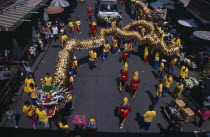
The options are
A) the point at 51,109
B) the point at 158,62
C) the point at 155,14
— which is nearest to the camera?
the point at 51,109

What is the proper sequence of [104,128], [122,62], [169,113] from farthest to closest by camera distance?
1. [122,62]
2. [169,113]
3. [104,128]

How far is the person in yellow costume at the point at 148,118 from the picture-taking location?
34.4ft

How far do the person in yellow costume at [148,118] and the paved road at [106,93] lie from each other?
17.9 inches

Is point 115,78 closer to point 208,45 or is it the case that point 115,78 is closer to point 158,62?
point 158,62

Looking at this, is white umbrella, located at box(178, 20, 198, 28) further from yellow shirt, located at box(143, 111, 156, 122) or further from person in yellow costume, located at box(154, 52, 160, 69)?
yellow shirt, located at box(143, 111, 156, 122)

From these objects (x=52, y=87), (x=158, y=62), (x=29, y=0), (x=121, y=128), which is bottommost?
(x=121, y=128)

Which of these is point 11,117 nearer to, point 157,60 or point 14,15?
point 14,15

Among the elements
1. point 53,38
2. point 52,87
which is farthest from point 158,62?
point 53,38

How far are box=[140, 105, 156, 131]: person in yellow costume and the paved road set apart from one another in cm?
46

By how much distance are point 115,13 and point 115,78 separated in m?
12.4

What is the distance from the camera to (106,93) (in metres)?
14.4

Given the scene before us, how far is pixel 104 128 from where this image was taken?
11648 mm

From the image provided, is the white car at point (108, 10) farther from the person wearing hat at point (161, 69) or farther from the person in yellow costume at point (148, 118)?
the person in yellow costume at point (148, 118)

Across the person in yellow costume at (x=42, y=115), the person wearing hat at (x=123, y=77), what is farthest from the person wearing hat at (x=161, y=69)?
the person in yellow costume at (x=42, y=115)
